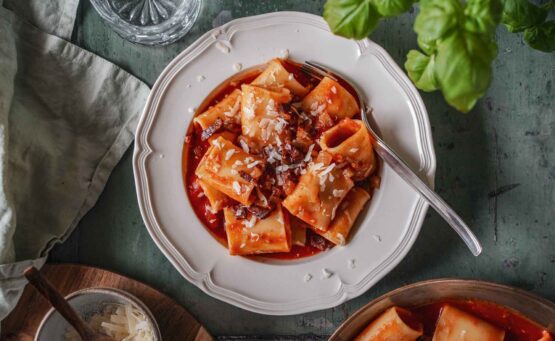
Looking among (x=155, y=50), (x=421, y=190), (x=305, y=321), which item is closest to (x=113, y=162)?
(x=155, y=50)

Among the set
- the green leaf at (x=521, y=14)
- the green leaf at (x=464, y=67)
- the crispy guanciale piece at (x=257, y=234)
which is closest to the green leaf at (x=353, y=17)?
the green leaf at (x=464, y=67)

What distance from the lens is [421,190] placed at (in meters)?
2.41

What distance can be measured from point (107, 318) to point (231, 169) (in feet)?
2.50

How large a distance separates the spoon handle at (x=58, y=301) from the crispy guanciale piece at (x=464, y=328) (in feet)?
4.18

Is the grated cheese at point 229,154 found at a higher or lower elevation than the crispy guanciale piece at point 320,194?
higher

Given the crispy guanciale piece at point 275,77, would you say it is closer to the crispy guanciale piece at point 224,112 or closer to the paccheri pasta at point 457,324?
the crispy guanciale piece at point 224,112

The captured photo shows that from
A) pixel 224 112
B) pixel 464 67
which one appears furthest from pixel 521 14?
pixel 224 112

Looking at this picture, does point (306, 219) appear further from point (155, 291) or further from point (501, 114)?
point (501, 114)

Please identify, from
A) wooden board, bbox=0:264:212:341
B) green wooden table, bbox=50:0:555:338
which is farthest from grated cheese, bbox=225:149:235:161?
wooden board, bbox=0:264:212:341

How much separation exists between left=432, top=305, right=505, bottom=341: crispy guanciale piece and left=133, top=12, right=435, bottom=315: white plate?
→ 0.29 metres

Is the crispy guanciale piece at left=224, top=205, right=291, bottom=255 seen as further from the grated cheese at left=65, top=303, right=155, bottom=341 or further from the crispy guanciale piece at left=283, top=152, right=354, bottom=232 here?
the grated cheese at left=65, top=303, right=155, bottom=341

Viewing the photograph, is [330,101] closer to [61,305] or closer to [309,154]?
[309,154]

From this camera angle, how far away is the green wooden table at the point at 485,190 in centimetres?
261

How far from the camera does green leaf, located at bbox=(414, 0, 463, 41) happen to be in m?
1.65
